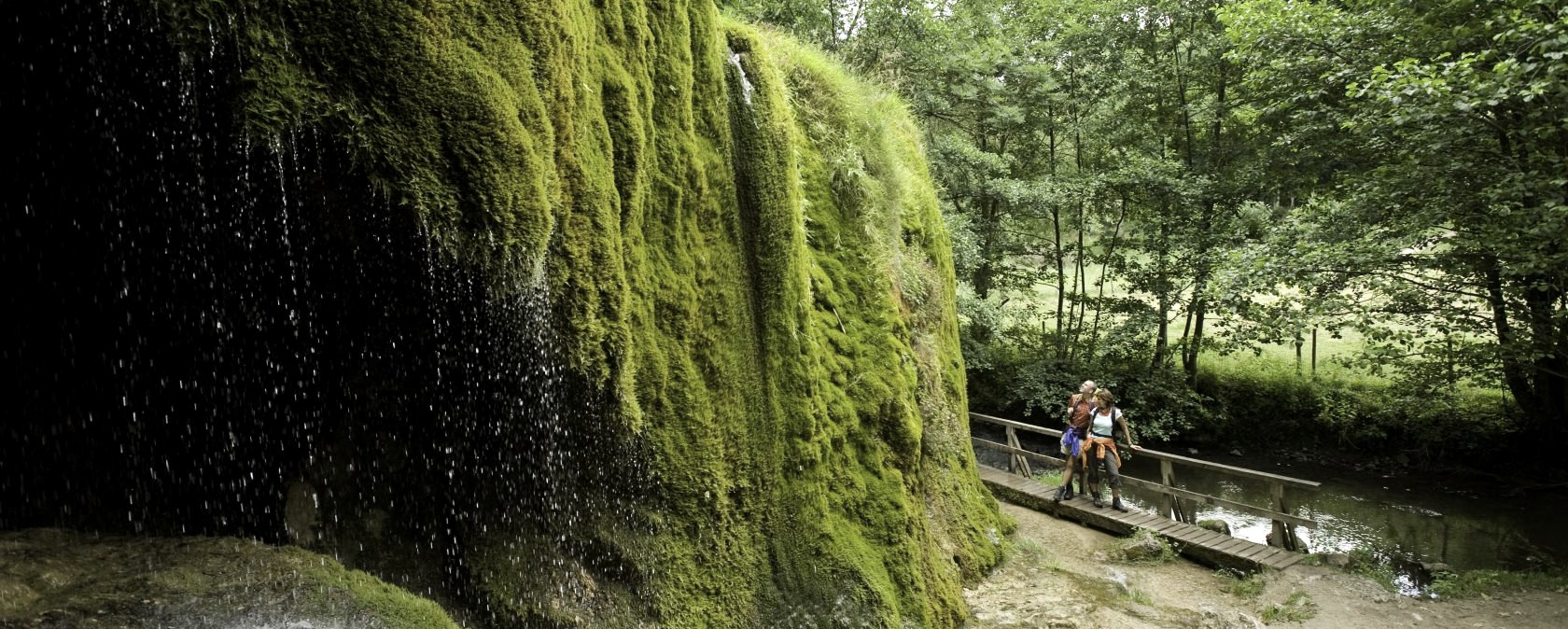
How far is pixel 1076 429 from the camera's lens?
11.6m

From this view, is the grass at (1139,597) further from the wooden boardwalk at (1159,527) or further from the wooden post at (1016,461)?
the wooden post at (1016,461)

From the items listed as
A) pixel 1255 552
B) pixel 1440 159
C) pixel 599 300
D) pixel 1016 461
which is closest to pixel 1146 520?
pixel 1255 552

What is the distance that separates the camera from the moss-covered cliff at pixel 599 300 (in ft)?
11.5

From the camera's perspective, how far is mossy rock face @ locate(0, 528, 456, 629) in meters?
3.65

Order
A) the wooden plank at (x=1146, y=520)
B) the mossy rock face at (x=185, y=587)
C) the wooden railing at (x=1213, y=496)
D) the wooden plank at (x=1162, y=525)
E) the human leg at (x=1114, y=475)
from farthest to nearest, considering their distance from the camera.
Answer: the human leg at (x=1114, y=475)
the wooden plank at (x=1146, y=520)
the wooden plank at (x=1162, y=525)
the wooden railing at (x=1213, y=496)
the mossy rock face at (x=185, y=587)

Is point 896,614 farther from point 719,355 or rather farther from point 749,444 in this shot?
point 719,355

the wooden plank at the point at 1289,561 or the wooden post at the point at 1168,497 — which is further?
the wooden post at the point at 1168,497

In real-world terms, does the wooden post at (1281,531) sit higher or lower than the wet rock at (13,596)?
lower

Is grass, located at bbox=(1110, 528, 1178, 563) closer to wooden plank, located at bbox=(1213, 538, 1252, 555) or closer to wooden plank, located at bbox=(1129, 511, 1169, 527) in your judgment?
wooden plank, located at bbox=(1129, 511, 1169, 527)

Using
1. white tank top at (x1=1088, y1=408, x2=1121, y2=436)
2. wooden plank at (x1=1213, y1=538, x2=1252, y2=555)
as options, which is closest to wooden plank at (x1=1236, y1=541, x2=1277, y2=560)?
wooden plank at (x1=1213, y1=538, x2=1252, y2=555)

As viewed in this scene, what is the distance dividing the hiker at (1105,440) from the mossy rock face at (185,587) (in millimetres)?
9096

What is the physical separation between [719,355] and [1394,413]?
17.3 meters

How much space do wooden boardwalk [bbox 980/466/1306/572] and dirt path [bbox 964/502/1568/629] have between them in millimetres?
224

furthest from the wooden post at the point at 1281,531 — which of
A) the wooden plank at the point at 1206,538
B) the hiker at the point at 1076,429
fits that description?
the hiker at the point at 1076,429
